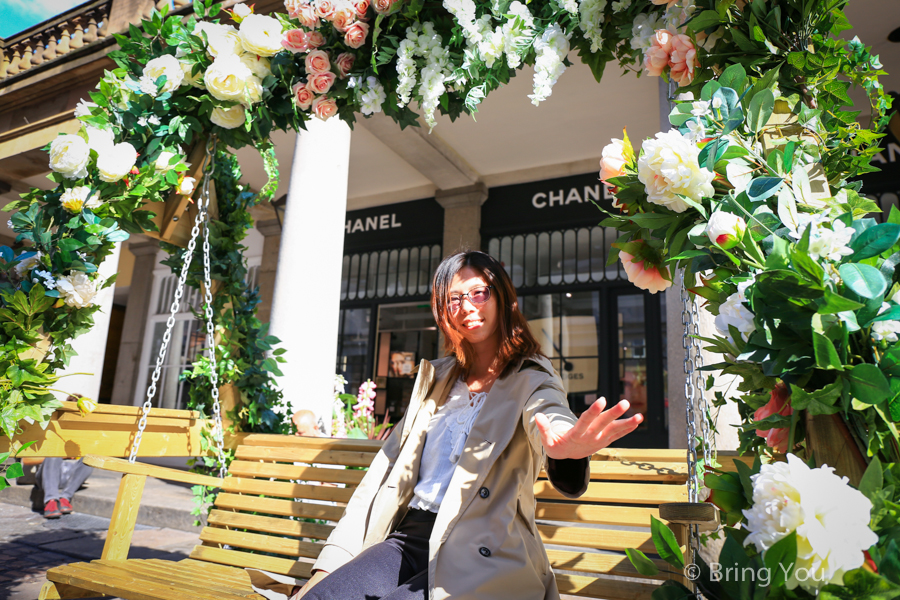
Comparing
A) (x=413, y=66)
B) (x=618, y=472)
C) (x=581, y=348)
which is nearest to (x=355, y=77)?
(x=413, y=66)

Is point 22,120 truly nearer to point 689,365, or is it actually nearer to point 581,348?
point 581,348

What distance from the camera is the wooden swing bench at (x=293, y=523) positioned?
1.87 metres

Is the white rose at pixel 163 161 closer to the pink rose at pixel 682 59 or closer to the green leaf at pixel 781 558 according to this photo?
the pink rose at pixel 682 59

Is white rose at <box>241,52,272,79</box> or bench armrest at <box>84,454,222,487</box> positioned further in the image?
white rose at <box>241,52,272,79</box>

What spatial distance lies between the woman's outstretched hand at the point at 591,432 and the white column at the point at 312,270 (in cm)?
295

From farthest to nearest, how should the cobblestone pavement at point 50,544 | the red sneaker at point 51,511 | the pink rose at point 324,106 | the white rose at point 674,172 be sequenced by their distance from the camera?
the red sneaker at point 51,511 < the cobblestone pavement at point 50,544 < the pink rose at point 324,106 < the white rose at point 674,172

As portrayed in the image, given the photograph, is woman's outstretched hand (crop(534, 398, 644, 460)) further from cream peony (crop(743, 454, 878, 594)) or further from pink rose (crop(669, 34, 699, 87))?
pink rose (crop(669, 34, 699, 87))

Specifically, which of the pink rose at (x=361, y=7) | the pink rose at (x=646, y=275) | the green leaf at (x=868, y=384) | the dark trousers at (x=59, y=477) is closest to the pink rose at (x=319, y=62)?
the pink rose at (x=361, y=7)

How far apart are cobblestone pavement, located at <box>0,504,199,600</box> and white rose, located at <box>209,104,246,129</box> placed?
276cm

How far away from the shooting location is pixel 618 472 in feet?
6.83

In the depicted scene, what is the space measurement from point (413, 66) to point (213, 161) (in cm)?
121

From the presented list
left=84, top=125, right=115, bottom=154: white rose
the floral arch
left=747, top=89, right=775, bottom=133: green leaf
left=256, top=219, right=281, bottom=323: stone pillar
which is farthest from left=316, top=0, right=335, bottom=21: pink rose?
left=256, top=219, right=281, bottom=323: stone pillar

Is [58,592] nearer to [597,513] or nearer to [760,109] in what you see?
[597,513]

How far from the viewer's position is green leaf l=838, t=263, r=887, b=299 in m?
0.82
